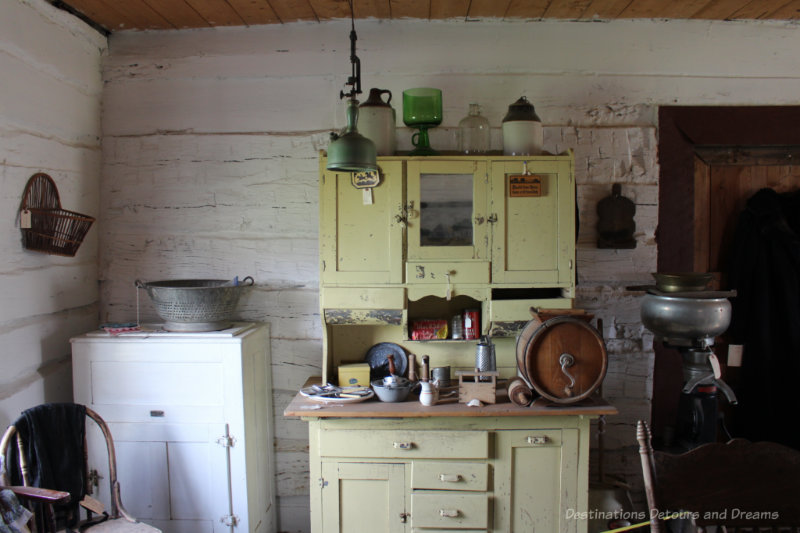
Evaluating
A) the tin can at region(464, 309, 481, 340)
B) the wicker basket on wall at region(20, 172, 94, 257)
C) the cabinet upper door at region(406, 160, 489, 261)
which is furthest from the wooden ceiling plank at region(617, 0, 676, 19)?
the wicker basket on wall at region(20, 172, 94, 257)

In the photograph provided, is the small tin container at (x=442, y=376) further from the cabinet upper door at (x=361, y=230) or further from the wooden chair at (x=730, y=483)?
the wooden chair at (x=730, y=483)

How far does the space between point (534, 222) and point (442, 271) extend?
482 mm

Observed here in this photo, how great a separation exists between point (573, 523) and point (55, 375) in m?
2.48

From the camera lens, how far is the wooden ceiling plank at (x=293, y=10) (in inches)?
104

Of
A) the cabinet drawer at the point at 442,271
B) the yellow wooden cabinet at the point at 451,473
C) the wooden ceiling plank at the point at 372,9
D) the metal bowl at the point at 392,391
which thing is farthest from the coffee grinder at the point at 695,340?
the wooden ceiling plank at the point at 372,9

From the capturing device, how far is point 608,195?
289 centimetres

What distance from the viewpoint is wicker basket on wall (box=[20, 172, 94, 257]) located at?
2414 mm

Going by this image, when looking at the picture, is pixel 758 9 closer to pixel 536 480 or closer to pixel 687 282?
pixel 687 282

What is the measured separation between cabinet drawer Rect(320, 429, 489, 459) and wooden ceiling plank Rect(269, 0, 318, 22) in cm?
201

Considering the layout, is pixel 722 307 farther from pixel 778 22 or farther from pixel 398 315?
pixel 778 22

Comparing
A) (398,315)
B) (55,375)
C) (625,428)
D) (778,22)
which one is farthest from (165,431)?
(778,22)

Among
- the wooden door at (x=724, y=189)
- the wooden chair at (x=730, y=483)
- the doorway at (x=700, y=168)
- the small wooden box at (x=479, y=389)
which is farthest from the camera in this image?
the wooden door at (x=724, y=189)

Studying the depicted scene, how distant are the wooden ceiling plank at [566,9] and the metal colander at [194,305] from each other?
80.9 inches

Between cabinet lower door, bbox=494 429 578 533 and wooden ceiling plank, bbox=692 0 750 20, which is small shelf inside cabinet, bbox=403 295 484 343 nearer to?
cabinet lower door, bbox=494 429 578 533
